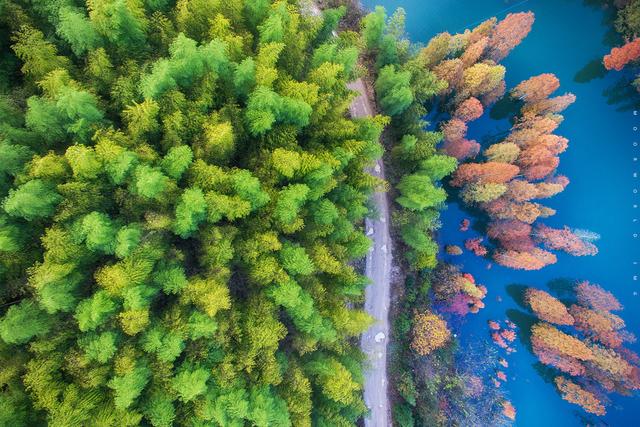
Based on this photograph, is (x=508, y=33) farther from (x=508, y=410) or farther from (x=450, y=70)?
(x=508, y=410)

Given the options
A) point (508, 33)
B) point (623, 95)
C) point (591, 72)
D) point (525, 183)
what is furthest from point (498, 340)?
point (591, 72)

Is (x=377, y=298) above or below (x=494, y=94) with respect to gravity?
below

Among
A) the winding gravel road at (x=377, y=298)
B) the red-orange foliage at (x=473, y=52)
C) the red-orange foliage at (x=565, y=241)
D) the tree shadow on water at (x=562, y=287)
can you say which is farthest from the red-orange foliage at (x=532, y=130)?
the tree shadow on water at (x=562, y=287)

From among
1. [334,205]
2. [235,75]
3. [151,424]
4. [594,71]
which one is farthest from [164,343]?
[594,71]

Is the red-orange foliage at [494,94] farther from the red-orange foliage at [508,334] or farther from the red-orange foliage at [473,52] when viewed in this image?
the red-orange foliage at [508,334]

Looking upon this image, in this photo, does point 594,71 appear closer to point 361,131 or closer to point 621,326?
point 621,326

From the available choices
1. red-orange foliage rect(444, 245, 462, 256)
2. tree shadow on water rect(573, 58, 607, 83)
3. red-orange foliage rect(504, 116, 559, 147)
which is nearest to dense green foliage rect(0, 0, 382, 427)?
red-orange foliage rect(444, 245, 462, 256)

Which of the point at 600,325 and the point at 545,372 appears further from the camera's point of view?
the point at 545,372
